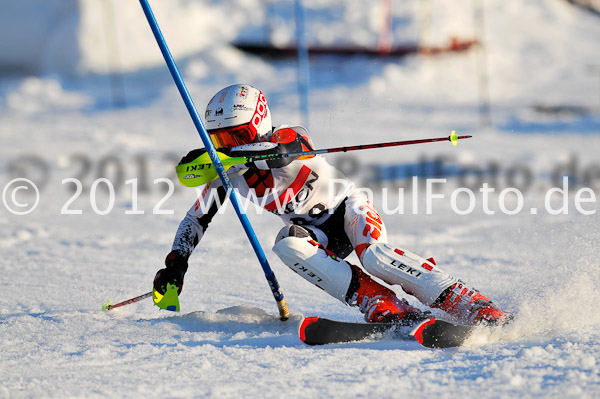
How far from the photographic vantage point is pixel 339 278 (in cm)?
317

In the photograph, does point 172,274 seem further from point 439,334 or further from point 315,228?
point 439,334

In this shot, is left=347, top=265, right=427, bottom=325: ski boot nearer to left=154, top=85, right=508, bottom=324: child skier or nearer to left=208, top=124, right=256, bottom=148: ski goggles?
left=154, top=85, right=508, bottom=324: child skier

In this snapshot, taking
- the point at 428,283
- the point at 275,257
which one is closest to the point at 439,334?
the point at 428,283

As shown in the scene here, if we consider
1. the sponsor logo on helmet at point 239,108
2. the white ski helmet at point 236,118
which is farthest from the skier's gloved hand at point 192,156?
the sponsor logo on helmet at point 239,108

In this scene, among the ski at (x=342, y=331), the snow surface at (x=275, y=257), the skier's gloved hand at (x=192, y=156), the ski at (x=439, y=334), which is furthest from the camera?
the skier's gloved hand at (x=192, y=156)

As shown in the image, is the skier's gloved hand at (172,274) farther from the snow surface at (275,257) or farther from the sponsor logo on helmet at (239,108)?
the sponsor logo on helmet at (239,108)

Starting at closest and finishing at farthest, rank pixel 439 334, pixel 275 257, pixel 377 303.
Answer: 1. pixel 439 334
2. pixel 377 303
3. pixel 275 257

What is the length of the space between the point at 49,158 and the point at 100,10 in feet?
36.1

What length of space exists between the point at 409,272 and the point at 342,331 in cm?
43

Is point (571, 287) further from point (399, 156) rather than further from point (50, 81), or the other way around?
Result: point (50, 81)

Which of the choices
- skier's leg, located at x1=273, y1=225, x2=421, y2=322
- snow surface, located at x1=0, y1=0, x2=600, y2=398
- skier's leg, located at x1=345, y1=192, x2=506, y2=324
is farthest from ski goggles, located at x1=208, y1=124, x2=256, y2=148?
skier's leg, located at x1=345, y1=192, x2=506, y2=324

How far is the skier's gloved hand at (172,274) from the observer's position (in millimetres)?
3416

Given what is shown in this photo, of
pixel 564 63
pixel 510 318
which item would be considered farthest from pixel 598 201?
pixel 564 63

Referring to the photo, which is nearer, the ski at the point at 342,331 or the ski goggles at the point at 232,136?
the ski at the point at 342,331
